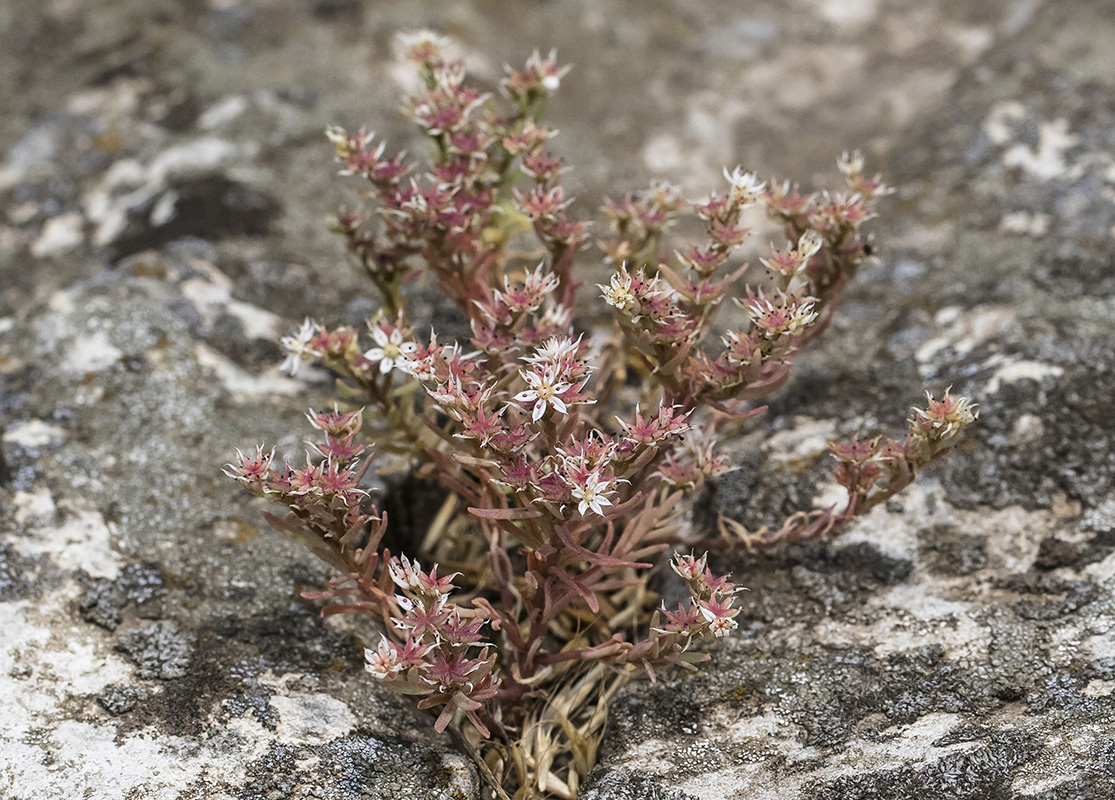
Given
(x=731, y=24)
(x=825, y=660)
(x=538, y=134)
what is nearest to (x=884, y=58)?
(x=731, y=24)

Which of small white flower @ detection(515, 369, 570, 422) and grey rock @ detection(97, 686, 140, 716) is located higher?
small white flower @ detection(515, 369, 570, 422)

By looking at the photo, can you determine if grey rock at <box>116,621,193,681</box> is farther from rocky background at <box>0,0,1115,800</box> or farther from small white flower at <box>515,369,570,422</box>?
small white flower at <box>515,369,570,422</box>

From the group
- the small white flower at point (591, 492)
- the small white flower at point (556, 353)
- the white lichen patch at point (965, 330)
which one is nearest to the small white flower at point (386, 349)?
the small white flower at point (556, 353)

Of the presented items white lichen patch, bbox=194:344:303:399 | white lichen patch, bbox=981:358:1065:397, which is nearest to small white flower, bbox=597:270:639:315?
white lichen patch, bbox=981:358:1065:397

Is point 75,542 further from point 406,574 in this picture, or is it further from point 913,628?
point 913,628

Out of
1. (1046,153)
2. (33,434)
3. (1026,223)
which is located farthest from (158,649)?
(1046,153)

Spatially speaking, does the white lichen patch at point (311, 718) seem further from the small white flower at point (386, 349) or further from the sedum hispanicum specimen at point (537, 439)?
the small white flower at point (386, 349)
